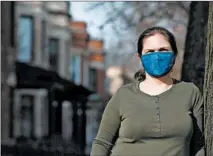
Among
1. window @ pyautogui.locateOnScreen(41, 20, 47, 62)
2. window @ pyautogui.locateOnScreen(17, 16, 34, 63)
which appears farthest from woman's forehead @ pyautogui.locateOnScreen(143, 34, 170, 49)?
window @ pyautogui.locateOnScreen(41, 20, 47, 62)

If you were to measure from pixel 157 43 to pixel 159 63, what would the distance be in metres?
0.13

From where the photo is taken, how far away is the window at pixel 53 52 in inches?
A: 1480

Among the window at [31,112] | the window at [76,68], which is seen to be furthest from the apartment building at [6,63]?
the window at [76,68]

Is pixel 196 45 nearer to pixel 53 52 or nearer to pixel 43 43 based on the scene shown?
pixel 43 43

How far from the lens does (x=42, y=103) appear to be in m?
33.6

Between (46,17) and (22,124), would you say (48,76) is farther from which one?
(46,17)

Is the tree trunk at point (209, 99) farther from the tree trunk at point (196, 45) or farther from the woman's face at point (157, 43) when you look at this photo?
the tree trunk at point (196, 45)

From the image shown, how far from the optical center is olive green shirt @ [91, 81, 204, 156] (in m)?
3.07

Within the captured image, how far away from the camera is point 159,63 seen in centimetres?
319

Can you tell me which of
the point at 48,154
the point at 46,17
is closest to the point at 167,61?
the point at 48,154

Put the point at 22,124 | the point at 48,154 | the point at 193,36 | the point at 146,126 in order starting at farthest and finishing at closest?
1. the point at 22,124
2. the point at 48,154
3. the point at 193,36
4. the point at 146,126

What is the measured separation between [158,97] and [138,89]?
0.47 feet

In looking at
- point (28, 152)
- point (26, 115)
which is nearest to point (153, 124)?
point (28, 152)

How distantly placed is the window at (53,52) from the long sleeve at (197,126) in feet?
112
